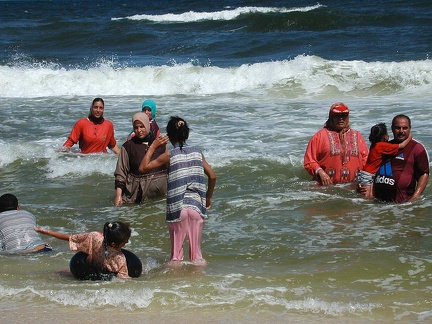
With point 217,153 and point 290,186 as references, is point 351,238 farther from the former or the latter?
point 217,153

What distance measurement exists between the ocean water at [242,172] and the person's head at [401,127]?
2.59 feet

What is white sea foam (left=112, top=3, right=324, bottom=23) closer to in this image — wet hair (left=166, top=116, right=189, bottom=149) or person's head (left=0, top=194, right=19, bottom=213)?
person's head (left=0, top=194, right=19, bottom=213)

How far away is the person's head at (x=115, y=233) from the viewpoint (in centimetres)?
583

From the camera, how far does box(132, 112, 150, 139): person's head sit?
8023mm

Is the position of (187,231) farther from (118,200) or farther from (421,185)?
(421,185)

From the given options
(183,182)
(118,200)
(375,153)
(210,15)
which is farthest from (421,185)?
(210,15)

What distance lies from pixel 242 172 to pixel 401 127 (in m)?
3.08

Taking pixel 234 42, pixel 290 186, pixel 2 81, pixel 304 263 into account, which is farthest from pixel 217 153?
pixel 234 42

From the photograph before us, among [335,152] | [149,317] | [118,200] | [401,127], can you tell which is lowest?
[149,317]

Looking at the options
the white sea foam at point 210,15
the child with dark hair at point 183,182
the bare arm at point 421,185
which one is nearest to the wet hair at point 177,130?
the child with dark hair at point 183,182

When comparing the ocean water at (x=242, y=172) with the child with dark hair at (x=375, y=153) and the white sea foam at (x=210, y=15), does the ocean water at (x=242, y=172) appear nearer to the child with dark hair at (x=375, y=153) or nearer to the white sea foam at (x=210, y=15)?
the child with dark hair at (x=375, y=153)

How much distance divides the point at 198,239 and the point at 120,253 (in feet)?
2.20

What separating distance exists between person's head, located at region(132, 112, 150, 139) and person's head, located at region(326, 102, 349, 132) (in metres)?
2.04

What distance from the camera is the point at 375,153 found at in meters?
8.27
